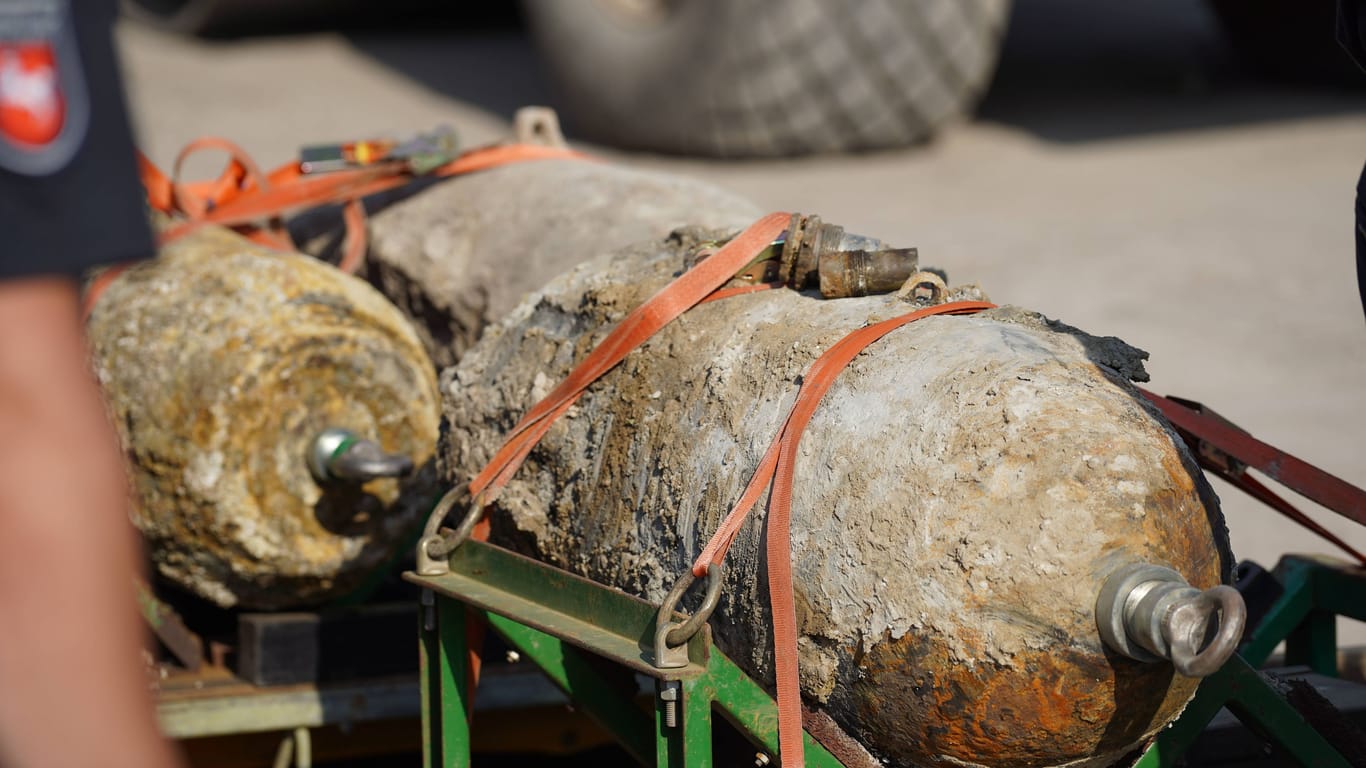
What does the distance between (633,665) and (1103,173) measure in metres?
6.08

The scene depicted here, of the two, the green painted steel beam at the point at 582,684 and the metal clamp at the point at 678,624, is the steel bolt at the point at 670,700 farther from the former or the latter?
the green painted steel beam at the point at 582,684

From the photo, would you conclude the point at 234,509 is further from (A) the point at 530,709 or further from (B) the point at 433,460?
(A) the point at 530,709

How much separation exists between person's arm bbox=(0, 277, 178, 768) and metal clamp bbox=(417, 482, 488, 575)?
108 cm

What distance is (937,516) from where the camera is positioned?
1656 millimetres

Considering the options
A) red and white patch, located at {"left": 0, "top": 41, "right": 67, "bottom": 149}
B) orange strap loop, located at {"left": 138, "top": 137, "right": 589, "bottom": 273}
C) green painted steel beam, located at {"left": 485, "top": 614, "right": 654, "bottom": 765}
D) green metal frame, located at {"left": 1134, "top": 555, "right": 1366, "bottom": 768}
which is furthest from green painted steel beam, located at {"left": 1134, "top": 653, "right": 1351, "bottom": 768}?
orange strap loop, located at {"left": 138, "top": 137, "right": 589, "bottom": 273}

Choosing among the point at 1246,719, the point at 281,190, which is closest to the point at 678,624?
the point at 1246,719

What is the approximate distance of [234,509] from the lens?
8.78 ft

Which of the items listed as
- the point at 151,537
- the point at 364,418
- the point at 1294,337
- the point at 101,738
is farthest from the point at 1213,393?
the point at 101,738

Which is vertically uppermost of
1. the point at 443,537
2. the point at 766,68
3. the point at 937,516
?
the point at 766,68

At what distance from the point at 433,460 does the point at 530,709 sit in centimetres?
49

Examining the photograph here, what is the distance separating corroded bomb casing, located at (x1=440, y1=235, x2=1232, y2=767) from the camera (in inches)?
63.7

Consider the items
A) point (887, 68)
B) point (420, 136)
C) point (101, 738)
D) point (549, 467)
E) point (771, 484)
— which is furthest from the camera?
point (887, 68)

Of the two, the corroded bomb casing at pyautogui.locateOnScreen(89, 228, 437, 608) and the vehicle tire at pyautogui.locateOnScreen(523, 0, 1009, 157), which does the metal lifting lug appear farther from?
the vehicle tire at pyautogui.locateOnScreen(523, 0, 1009, 157)

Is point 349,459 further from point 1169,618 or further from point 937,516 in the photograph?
point 1169,618
